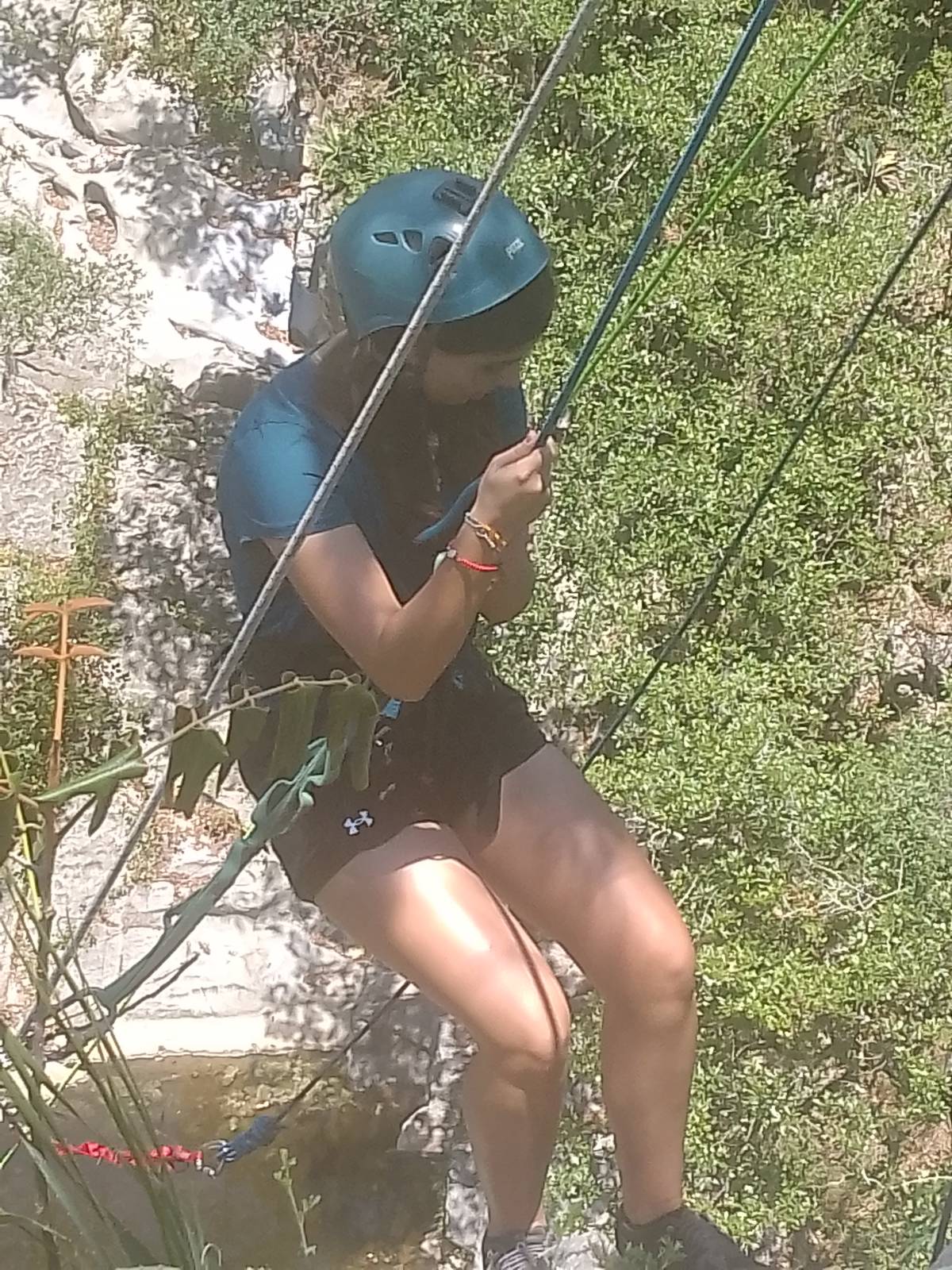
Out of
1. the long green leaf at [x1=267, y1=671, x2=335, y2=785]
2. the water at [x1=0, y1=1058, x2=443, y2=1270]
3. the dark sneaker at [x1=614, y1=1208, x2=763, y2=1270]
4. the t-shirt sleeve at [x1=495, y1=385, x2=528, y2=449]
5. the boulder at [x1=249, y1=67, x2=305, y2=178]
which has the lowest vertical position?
the water at [x1=0, y1=1058, x2=443, y2=1270]

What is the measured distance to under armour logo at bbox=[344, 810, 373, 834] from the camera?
1086 millimetres

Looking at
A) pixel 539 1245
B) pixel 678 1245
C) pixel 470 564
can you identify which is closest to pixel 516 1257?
pixel 539 1245

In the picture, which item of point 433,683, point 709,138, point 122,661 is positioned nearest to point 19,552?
point 122,661

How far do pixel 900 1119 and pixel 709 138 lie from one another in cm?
121

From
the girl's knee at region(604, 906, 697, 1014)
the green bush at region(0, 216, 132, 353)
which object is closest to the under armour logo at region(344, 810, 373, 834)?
the girl's knee at region(604, 906, 697, 1014)

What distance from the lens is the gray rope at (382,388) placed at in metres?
0.77

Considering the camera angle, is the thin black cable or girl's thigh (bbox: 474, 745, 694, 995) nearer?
girl's thigh (bbox: 474, 745, 694, 995)

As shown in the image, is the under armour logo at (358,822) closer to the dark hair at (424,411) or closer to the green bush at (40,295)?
the dark hair at (424,411)

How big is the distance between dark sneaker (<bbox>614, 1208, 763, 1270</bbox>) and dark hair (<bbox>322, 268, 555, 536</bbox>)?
600mm

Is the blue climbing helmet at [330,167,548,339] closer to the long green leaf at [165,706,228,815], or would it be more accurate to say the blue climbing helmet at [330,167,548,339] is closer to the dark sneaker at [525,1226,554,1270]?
the long green leaf at [165,706,228,815]

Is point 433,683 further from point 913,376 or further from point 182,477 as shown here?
point 913,376

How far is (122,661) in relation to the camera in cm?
169

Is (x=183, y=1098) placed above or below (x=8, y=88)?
below

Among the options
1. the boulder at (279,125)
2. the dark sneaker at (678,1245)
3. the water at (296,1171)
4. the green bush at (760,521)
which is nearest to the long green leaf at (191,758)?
the water at (296,1171)
